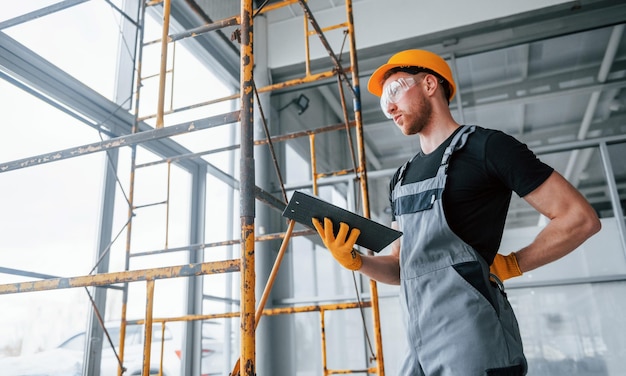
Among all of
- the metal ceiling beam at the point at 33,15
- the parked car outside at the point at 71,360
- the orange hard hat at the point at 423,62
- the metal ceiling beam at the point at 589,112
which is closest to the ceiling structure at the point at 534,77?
the metal ceiling beam at the point at 589,112

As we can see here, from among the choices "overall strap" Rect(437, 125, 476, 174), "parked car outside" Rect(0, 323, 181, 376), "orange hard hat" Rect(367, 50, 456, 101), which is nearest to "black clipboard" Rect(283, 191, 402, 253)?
"overall strap" Rect(437, 125, 476, 174)

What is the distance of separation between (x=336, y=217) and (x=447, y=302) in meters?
0.47

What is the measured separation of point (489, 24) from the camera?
5262 mm

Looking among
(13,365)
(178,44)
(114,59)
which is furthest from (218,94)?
(13,365)

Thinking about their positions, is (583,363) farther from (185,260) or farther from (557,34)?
(185,260)

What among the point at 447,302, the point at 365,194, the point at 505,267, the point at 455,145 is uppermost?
the point at 365,194

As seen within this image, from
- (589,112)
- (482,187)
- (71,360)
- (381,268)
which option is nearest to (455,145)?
(482,187)

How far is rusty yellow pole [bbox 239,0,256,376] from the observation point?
4.39 ft

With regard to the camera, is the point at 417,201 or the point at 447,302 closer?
the point at 447,302

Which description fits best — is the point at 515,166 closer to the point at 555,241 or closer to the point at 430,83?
the point at 555,241

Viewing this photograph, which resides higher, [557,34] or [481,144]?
[557,34]

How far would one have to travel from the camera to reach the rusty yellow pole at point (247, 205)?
1337 mm

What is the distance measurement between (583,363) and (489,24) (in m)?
3.65

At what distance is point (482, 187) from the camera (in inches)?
58.5
